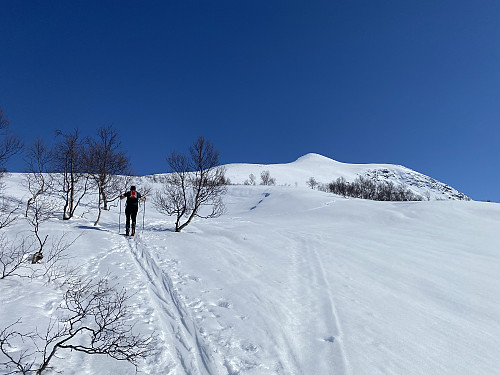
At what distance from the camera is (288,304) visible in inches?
189

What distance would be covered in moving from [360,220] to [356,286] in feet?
52.5

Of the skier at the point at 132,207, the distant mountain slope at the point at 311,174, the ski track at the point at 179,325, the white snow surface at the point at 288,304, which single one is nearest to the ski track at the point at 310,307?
the white snow surface at the point at 288,304

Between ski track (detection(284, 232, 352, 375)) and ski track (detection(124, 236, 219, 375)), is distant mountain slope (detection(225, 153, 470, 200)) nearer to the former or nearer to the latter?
ski track (detection(284, 232, 352, 375))

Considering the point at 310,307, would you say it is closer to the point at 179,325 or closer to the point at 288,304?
the point at 288,304

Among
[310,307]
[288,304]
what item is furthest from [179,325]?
[310,307]

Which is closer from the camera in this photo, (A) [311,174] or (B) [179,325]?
(B) [179,325]

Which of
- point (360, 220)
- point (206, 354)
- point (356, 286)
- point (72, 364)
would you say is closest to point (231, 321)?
point (206, 354)

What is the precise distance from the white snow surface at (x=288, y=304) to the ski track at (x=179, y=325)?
18mm

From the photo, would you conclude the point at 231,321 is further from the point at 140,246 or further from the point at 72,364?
the point at 140,246

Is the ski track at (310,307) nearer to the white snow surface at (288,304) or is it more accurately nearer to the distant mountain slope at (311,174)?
the white snow surface at (288,304)

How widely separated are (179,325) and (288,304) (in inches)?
86.0

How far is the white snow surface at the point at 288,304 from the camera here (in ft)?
10.3

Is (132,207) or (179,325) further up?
(132,207)

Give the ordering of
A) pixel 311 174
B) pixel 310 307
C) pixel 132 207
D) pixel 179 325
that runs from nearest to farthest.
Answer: pixel 179 325
pixel 310 307
pixel 132 207
pixel 311 174
